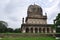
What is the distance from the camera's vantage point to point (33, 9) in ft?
169

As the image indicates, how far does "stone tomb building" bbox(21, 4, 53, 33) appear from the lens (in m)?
47.4

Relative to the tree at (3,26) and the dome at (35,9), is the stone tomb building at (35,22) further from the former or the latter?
the tree at (3,26)

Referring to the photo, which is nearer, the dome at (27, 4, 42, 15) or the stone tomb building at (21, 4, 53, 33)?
the stone tomb building at (21, 4, 53, 33)

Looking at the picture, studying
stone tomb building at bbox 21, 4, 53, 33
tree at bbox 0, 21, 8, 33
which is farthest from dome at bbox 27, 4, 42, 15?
tree at bbox 0, 21, 8, 33

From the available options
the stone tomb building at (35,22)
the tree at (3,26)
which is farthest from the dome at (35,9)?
the tree at (3,26)

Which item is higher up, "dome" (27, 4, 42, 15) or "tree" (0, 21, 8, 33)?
"dome" (27, 4, 42, 15)

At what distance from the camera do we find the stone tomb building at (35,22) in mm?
47375

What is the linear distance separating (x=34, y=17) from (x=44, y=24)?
351cm

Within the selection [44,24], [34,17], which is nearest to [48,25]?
[44,24]

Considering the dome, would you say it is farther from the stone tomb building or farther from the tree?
the tree

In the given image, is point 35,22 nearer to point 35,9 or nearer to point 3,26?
point 35,9

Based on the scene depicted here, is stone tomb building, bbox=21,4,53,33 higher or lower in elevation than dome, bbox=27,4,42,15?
lower

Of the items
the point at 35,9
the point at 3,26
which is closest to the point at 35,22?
the point at 35,9

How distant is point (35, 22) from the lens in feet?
163
